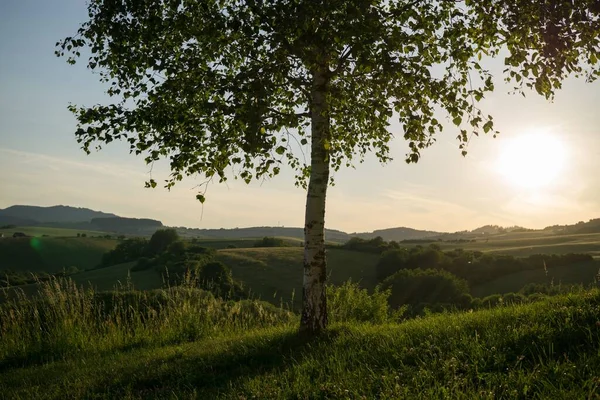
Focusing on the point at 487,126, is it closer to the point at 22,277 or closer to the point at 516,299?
the point at 516,299

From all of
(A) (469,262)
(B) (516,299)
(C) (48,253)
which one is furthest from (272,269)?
(C) (48,253)

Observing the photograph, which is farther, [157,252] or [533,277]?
[157,252]

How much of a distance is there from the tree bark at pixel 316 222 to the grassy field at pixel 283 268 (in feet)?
186

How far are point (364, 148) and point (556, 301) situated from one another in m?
6.38

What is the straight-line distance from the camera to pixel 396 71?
8.20 meters

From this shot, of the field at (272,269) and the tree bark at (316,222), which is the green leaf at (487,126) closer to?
the tree bark at (316,222)

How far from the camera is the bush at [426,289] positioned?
56.0m

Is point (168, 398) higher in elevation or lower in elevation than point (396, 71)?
lower

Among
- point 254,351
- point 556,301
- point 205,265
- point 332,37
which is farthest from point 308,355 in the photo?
point 205,265

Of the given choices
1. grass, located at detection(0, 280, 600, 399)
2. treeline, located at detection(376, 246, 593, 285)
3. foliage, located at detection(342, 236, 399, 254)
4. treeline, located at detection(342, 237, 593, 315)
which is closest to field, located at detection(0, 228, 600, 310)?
treeline, located at detection(376, 246, 593, 285)

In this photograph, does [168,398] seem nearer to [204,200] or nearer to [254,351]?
[254,351]

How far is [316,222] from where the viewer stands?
997 cm

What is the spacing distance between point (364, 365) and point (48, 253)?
480 feet

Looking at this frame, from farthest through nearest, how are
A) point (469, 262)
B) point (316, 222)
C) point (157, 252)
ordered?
point (157, 252), point (469, 262), point (316, 222)
